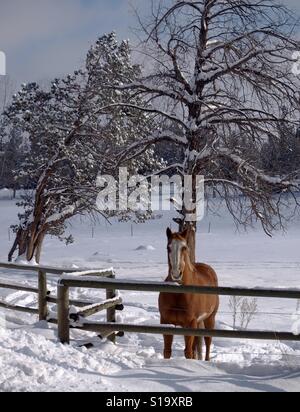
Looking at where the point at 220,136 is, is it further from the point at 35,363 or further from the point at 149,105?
the point at 35,363

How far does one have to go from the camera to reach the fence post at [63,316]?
6.34m

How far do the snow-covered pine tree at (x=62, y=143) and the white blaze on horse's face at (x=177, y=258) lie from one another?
12487 mm

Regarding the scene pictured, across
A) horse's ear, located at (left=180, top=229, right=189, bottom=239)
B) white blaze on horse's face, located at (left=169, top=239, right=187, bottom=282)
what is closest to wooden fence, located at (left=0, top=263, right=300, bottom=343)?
white blaze on horse's face, located at (left=169, top=239, right=187, bottom=282)

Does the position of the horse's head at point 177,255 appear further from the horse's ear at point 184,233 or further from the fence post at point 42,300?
the fence post at point 42,300

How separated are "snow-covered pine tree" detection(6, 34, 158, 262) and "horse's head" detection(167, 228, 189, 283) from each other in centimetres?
1243

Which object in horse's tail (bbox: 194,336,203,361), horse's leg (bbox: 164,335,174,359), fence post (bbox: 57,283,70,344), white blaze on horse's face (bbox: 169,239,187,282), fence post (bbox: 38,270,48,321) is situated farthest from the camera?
fence post (bbox: 38,270,48,321)

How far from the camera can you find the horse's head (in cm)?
657

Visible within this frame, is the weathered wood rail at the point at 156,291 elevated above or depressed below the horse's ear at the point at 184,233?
below

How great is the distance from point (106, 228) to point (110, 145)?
1350 inches

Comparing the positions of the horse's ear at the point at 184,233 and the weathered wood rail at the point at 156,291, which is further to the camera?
the horse's ear at the point at 184,233

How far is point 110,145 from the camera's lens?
60.3 ft

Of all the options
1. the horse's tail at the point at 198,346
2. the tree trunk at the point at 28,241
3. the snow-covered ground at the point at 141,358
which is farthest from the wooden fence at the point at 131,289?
the tree trunk at the point at 28,241

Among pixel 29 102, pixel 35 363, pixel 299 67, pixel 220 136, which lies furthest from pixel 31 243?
pixel 35 363

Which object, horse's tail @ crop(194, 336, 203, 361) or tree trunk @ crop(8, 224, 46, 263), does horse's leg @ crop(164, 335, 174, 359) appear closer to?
horse's tail @ crop(194, 336, 203, 361)
